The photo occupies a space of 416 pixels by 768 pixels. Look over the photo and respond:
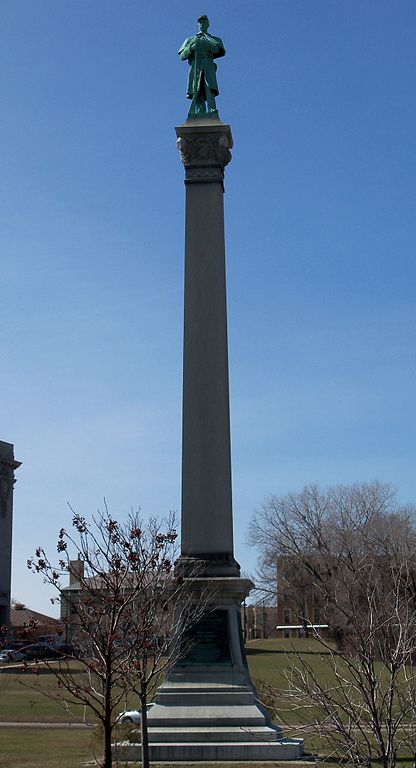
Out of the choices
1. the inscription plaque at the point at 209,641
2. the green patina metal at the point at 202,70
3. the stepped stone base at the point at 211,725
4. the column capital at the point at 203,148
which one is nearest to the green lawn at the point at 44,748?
the stepped stone base at the point at 211,725

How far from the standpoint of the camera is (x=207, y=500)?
20641 mm

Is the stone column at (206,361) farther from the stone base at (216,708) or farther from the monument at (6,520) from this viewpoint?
the monument at (6,520)

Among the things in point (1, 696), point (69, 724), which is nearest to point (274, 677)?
point (1, 696)

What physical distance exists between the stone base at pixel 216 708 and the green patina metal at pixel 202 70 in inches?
439

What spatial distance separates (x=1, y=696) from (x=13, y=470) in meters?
61.9

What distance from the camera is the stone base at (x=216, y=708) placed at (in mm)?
17531

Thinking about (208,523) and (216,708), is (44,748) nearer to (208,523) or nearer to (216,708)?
(216,708)

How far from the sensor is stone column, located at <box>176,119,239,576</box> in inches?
809

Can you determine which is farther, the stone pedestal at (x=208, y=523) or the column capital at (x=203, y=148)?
the column capital at (x=203, y=148)

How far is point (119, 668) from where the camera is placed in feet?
43.2

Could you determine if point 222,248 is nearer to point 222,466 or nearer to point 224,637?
point 222,466

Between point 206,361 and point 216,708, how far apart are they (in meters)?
7.12

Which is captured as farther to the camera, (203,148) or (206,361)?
(203,148)

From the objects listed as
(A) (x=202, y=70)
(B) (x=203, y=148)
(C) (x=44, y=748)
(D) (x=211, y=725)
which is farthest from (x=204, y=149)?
(C) (x=44, y=748)
